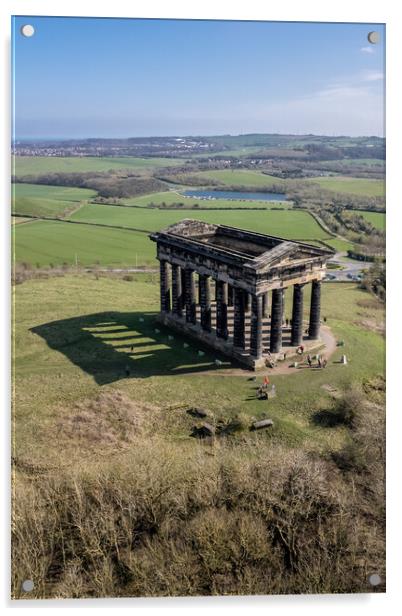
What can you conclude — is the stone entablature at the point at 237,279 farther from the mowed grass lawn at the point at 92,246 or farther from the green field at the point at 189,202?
the mowed grass lawn at the point at 92,246

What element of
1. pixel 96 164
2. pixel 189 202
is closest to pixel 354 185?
pixel 96 164

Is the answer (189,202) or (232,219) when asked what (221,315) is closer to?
(232,219)

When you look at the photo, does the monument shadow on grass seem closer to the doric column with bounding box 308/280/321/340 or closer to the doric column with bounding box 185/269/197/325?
the doric column with bounding box 185/269/197/325

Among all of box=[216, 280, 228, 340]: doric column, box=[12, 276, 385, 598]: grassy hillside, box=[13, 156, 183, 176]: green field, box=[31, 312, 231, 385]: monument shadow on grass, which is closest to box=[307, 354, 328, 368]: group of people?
box=[12, 276, 385, 598]: grassy hillside

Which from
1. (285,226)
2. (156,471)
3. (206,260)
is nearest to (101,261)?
(206,260)

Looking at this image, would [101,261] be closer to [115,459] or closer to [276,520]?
[115,459]
